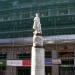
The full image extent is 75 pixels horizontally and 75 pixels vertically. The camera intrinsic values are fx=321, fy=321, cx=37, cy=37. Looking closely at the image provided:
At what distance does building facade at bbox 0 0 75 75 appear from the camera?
1729 inches

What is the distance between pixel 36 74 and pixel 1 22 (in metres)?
30.1

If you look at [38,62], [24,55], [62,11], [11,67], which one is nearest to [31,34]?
[24,55]

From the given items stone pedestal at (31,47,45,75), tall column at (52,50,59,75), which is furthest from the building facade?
stone pedestal at (31,47,45,75)

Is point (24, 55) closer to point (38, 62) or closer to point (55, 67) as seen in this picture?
point (55, 67)

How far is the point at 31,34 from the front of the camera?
4541 cm

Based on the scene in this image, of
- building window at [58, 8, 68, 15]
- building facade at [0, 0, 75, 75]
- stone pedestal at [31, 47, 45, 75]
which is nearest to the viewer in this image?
stone pedestal at [31, 47, 45, 75]

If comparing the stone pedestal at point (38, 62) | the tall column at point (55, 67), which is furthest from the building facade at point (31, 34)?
the stone pedestal at point (38, 62)

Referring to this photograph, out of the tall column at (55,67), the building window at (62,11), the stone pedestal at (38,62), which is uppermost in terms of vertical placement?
the building window at (62,11)

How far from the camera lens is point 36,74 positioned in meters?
18.3

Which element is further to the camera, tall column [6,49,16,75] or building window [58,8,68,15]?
tall column [6,49,16,75]

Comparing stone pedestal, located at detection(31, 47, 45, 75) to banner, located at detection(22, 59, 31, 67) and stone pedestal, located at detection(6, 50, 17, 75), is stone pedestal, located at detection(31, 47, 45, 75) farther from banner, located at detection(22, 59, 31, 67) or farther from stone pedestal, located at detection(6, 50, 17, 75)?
stone pedestal, located at detection(6, 50, 17, 75)

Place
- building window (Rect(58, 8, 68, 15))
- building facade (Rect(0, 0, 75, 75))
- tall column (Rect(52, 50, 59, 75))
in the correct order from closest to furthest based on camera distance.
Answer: building facade (Rect(0, 0, 75, 75)), building window (Rect(58, 8, 68, 15)), tall column (Rect(52, 50, 59, 75))

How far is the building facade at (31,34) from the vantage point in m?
43.9

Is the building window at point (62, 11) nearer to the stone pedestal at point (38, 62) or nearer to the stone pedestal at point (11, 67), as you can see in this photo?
the stone pedestal at point (11, 67)
